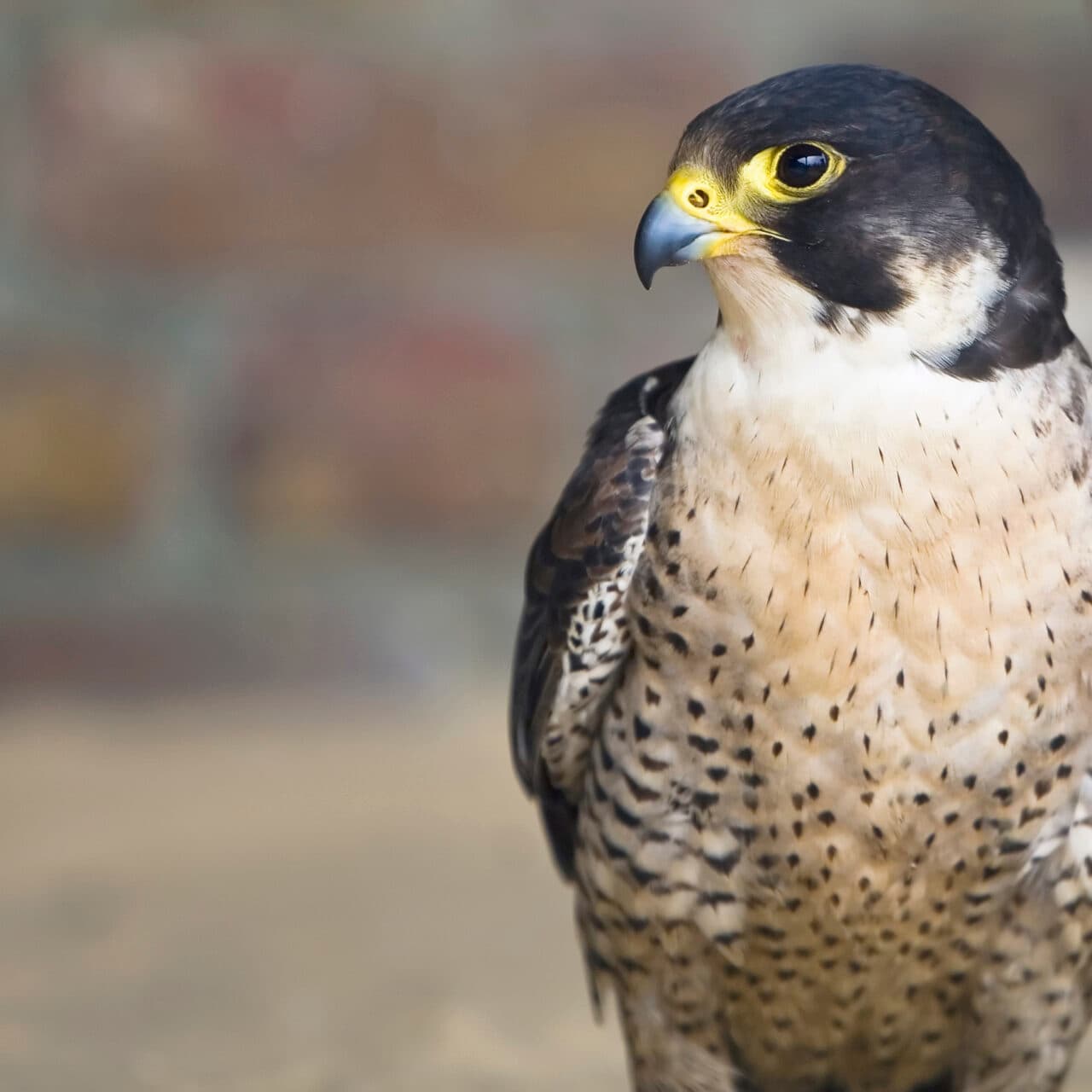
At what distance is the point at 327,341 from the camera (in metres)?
3.36

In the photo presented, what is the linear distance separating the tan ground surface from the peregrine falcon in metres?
0.59

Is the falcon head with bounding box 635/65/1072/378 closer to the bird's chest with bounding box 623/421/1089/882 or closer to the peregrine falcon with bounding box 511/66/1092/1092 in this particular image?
the peregrine falcon with bounding box 511/66/1092/1092

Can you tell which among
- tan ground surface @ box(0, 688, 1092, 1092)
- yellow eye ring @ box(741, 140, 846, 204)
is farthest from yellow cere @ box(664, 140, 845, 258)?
tan ground surface @ box(0, 688, 1092, 1092)

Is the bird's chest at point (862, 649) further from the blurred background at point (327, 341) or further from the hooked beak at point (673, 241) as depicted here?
the blurred background at point (327, 341)

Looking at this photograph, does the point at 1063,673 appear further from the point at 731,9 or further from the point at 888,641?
the point at 731,9

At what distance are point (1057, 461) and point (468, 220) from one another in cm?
186

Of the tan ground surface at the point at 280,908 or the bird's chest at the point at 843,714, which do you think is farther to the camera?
the tan ground surface at the point at 280,908

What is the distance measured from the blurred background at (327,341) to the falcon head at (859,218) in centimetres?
163

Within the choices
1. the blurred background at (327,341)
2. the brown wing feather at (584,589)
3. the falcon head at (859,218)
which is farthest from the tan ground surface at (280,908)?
the falcon head at (859,218)

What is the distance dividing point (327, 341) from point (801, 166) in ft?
6.14

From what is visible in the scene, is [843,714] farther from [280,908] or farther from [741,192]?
[280,908]

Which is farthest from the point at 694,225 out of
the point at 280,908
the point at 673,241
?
the point at 280,908

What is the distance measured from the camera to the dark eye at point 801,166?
62.5 inches

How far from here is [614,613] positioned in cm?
183
